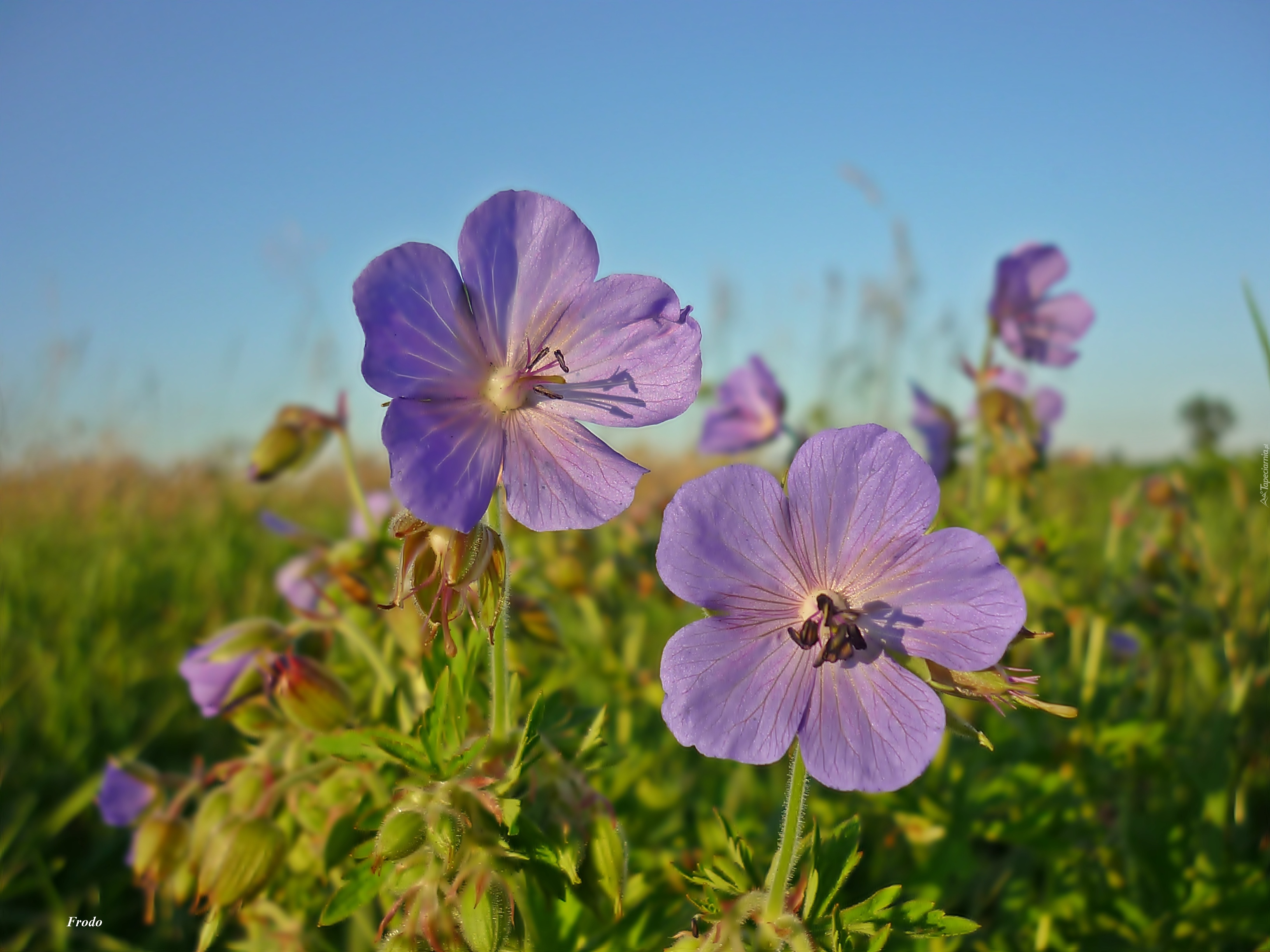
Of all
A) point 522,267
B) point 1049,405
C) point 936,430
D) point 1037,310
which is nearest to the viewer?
point 522,267

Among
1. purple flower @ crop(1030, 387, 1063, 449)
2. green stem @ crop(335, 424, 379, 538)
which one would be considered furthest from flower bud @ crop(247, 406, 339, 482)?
purple flower @ crop(1030, 387, 1063, 449)

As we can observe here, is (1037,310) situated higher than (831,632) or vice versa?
(1037,310)

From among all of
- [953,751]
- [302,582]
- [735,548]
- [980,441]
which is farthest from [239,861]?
[980,441]

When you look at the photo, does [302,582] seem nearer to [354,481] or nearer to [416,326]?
[354,481]

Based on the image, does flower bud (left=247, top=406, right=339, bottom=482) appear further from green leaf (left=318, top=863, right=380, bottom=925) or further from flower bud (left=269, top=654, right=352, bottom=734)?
green leaf (left=318, top=863, right=380, bottom=925)

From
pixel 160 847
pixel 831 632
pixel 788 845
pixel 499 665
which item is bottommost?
pixel 160 847

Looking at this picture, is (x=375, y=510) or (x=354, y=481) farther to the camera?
(x=375, y=510)

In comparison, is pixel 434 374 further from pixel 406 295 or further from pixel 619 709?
pixel 619 709
